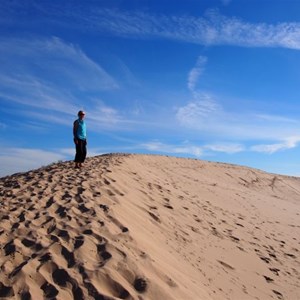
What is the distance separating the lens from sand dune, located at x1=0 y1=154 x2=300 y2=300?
15.5ft

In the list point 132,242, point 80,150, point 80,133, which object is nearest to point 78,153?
point 80,150

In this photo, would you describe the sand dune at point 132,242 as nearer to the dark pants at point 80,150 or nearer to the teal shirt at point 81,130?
the dark pants at point 80,150

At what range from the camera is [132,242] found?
19.4 ft

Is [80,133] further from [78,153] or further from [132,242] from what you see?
[132,242]

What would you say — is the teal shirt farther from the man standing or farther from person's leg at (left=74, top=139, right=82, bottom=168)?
person's leg at (left=74, top=139, right=82, bottom=168)

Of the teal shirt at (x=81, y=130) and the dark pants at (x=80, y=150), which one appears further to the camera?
the dark pants at (x=80, y=150)

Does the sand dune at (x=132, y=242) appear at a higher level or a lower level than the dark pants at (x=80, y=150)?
lower

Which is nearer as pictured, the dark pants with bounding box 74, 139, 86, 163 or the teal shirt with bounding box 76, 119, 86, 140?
the teal shirt with bounding box 76, 119, 86, 140

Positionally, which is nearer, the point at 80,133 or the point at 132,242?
the point at 132,242

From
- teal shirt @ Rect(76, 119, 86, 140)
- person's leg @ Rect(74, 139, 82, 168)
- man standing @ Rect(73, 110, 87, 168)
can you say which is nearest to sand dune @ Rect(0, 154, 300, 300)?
person's leg @ Rect(74, 139, 82, 168)

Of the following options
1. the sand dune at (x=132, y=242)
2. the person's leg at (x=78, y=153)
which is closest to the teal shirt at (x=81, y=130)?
the person's leg at (x=78, y=153)

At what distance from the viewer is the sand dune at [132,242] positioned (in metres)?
4.74

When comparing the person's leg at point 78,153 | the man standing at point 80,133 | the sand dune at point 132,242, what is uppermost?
the man standing at point 80,133

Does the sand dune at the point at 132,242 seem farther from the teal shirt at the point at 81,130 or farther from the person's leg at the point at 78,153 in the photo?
the teal shirt at the point at 81,130
